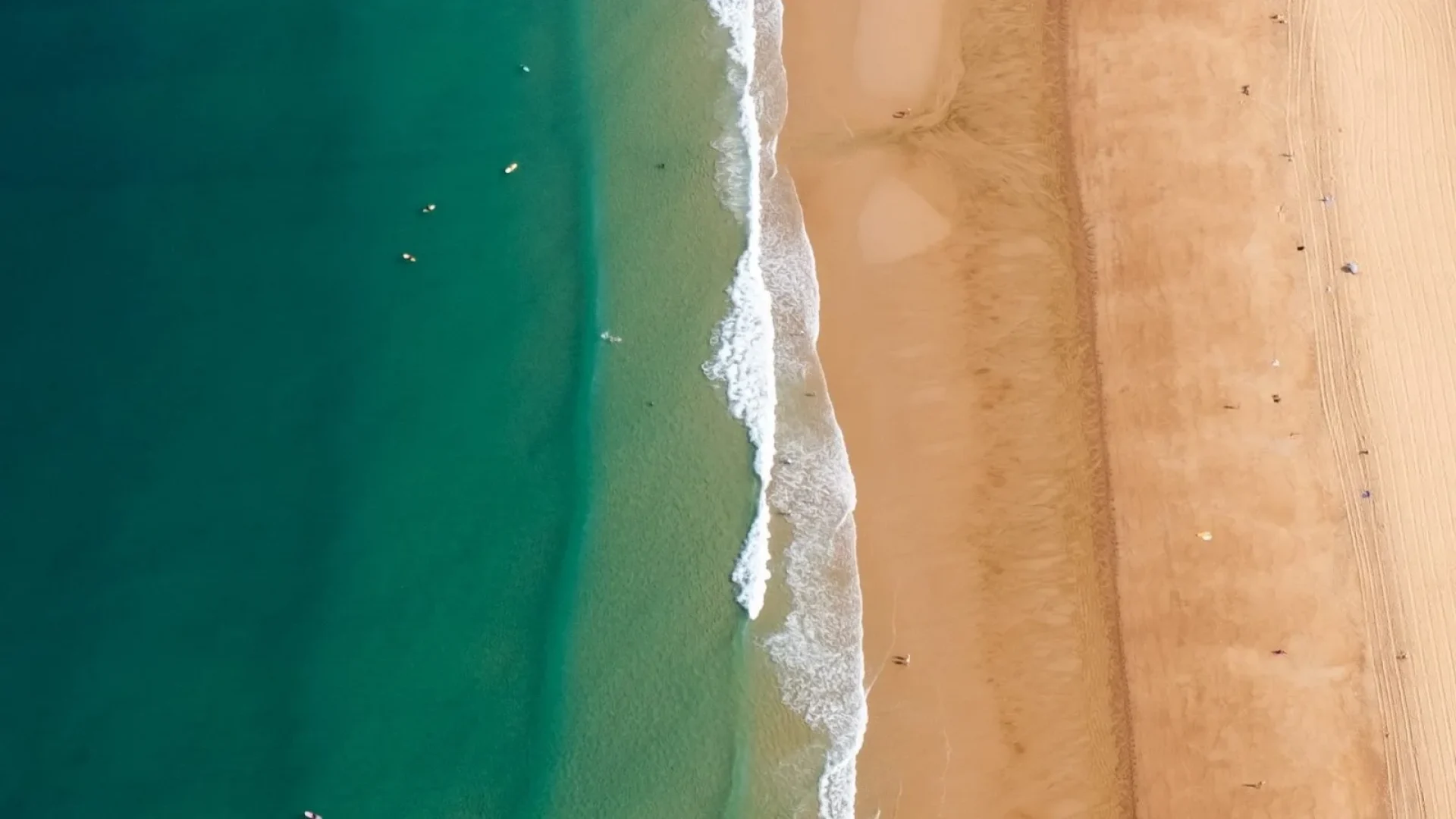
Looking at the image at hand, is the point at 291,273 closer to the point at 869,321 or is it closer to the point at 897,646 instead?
the point at 869,321

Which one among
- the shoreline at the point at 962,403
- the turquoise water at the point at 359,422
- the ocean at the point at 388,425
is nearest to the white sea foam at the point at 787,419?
the ocean at the point at 388,425

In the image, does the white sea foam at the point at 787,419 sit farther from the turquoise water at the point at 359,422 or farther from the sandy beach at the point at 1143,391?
the turquoise water at the point at 359,422

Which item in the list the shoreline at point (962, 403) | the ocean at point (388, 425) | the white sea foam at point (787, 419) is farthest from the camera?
the ocean at point (388, 425)

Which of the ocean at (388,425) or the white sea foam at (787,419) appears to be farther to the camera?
the ocean at (388,425)

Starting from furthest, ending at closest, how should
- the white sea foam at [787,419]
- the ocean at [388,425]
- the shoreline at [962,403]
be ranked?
the ocean at [388,425] < the white sea foam at [787,419] < the shoreline at [962,403]

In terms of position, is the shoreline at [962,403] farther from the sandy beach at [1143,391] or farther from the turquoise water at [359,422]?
the turquoise water at [359,422]
